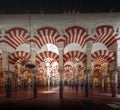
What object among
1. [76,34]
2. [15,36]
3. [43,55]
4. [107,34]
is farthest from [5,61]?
[107,34]

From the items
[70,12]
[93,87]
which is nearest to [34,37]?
[70,12]

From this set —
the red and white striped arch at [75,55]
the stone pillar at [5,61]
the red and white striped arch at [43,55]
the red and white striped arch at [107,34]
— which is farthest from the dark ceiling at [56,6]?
the red and white striped arch at [75,55]

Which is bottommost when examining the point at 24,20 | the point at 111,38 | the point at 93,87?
the point at 93,87

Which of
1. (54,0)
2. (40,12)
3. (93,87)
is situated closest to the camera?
(54,0)

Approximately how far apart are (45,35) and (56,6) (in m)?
2.29

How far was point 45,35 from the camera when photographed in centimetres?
1605

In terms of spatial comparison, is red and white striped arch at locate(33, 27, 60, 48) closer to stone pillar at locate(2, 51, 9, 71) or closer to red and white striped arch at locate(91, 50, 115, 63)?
stone pillar at locate(2, 51, 9, 71)

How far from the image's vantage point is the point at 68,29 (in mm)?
15828

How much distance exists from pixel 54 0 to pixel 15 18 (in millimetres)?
3345

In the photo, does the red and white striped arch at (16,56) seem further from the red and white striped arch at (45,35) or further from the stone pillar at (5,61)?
the red and white striped arch at (45,35)

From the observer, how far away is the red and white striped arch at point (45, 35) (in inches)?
625

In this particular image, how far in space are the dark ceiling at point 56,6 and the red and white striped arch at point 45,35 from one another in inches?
42.3

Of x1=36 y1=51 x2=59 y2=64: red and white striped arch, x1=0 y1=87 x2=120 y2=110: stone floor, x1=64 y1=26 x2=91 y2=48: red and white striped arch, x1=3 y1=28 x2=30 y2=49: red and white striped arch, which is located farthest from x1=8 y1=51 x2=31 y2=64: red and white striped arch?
x1=64 y1=26 x2=91 y2=48: red and white striped arch

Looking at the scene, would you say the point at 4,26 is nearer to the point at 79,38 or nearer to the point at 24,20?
the point at 24,20
